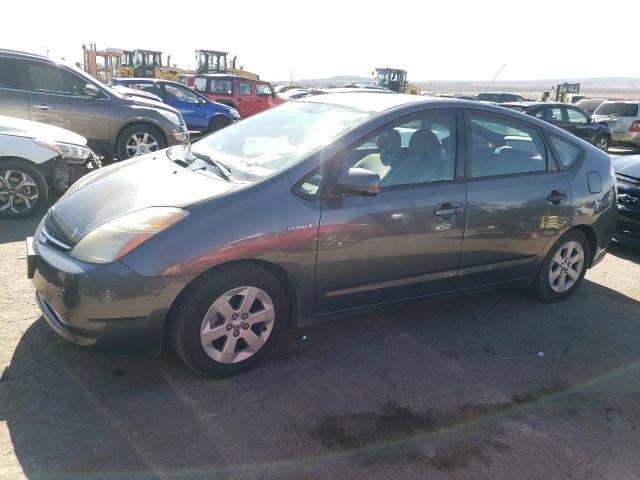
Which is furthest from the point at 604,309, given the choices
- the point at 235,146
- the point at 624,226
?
the point at 235,146

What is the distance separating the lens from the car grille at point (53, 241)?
9.73ft

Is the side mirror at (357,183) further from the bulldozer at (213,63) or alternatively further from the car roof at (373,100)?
the bulldozer at (213,63)

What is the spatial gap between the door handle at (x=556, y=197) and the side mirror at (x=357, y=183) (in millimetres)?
1743

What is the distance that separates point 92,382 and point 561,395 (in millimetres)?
2715

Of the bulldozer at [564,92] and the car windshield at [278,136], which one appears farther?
the bulldozer at [564,92]

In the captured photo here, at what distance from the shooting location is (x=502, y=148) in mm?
4035

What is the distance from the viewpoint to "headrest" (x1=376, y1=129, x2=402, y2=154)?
3520 mm

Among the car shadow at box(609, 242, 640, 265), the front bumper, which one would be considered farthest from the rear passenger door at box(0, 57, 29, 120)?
the car shadow at box(609, 242, 640, 265)

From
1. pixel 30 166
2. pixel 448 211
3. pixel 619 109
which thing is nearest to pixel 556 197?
pixel 448 211

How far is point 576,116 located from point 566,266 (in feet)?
41.8

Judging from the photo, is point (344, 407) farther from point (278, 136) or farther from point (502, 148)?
point (502, 148)

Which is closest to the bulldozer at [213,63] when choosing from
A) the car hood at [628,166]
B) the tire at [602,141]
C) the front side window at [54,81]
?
the tire at [602,141]

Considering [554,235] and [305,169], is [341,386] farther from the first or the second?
[554,235]

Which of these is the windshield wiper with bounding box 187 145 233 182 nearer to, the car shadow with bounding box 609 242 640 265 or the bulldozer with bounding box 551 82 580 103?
the car shadow with bounding box 609 242 640 265
